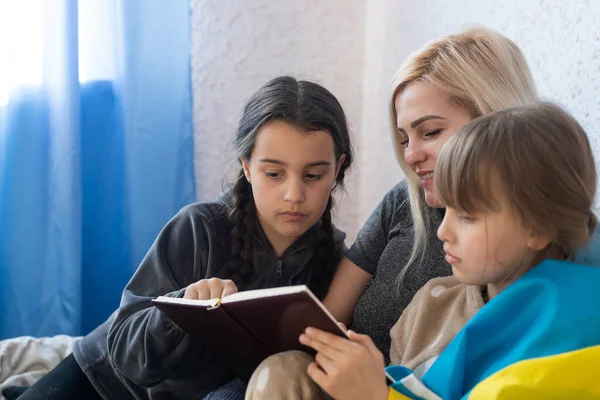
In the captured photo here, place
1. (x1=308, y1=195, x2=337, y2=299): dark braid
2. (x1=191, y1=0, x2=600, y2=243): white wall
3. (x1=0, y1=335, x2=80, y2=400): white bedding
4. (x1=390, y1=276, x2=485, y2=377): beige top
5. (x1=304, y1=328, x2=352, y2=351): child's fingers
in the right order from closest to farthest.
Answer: (x1=304, y1=328, x2=352, y2=351): child's fingers → (x1=390, y1=276, x2=485, y2=377): beige top → (x1=308, y1=195, x2=337, y2=299): dark braid → (x1=0, y1=335, x2=80, y2=400): white bedding → (x1=191, y1=0, x2=600, y2=243): white wall

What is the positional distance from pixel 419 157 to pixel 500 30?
20.1 inches

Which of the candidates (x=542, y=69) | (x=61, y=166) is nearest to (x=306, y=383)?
(x=542, y=69)

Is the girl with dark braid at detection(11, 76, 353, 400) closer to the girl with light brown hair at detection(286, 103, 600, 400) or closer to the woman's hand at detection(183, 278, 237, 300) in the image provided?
the woman's hand at detection(183, 278, 237, 300)

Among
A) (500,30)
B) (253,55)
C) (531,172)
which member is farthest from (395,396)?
(253,55)

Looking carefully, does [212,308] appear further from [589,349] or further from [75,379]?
[75,379]

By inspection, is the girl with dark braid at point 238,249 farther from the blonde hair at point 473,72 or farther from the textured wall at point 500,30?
the textured wall at point 500,30

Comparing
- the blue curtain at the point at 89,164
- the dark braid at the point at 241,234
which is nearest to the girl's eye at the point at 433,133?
the dark braid at the point at 241,234

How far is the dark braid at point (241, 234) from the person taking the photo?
1.33 m

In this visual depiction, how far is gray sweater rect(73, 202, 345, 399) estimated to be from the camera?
120 centimetres

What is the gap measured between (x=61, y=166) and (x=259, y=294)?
1.25 m

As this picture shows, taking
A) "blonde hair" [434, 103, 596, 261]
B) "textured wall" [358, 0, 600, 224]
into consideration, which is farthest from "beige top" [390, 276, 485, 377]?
"textured wall" [358, 0, 600, 224]

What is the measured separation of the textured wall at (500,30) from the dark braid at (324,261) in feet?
1.62

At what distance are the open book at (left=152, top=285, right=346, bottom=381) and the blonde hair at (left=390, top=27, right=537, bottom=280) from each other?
34 cm

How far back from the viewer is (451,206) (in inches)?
37.0
